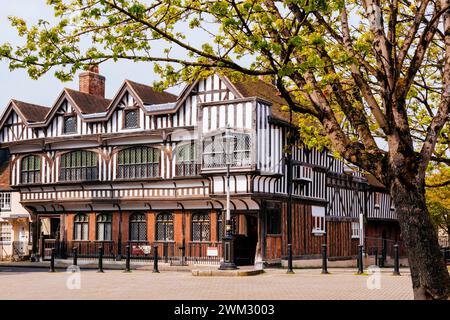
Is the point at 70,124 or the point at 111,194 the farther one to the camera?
the point at 70,124

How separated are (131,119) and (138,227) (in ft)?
17.1

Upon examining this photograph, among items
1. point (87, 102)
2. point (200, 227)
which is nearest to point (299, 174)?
point (200, 227)

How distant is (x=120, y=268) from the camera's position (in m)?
26.7

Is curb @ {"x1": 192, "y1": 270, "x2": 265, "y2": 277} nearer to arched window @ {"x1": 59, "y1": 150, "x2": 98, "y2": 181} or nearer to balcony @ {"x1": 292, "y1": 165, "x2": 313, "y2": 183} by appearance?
balcony @ {"x1": 292, "y1": 165, "x2": 313, "y2": 183}

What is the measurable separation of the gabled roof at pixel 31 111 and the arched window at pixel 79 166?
10.2 feet

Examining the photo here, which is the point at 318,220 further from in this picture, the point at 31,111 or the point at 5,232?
the point at 5,232

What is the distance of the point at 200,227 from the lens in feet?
97.0

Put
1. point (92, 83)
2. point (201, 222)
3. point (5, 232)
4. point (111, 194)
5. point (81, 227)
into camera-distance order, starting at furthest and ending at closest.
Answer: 1. point (5, 232)
2. point (92, 83)
3. point (81, 227)
4. point (111, 194)
5. point (201, 222)

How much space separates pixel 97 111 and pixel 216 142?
362 inches

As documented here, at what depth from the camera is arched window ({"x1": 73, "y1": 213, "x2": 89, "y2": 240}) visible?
107 ft

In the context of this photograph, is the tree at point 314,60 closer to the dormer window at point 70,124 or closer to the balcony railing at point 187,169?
the balcony railing at point 187,169

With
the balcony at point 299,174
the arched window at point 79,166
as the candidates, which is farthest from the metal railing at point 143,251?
the balcony at point 299,174

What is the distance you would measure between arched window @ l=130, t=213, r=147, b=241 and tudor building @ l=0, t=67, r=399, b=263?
0.25 feet
